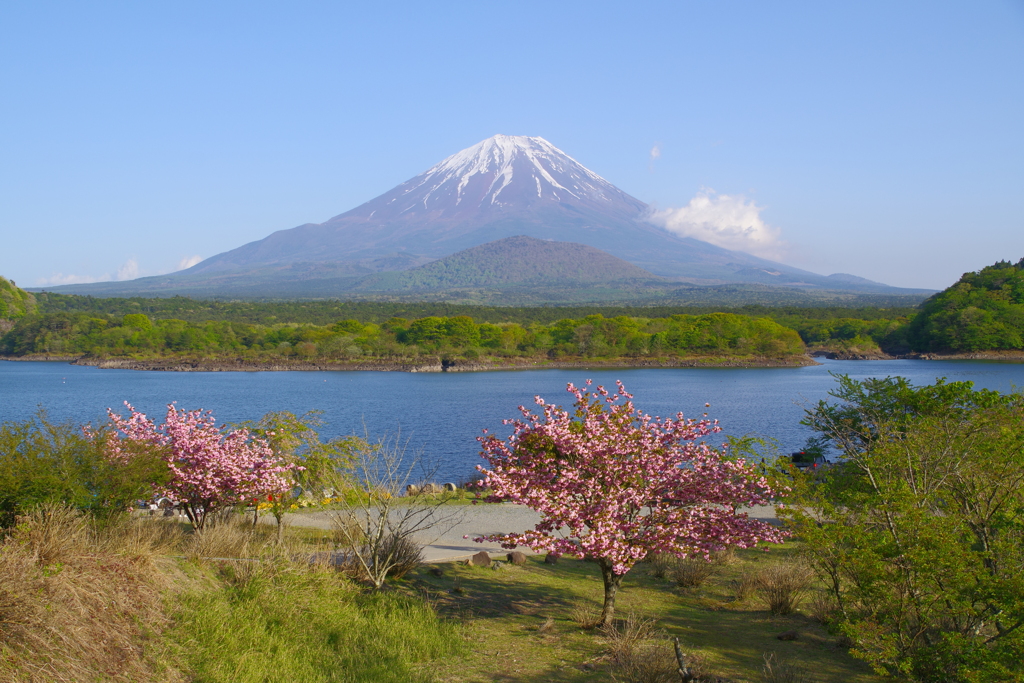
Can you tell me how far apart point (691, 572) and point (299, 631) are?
4921 millimetres

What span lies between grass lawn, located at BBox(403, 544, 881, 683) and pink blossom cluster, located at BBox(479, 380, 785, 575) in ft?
2.83

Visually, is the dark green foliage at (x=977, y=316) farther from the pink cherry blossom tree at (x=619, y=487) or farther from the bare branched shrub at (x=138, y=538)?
the bare branched shrub at (x=138, y=538)

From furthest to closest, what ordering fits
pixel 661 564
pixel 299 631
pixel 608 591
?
1. pixel 661 564
2. pixel 608 591
3. pixel 299 631

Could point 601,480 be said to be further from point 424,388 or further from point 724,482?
point 424,388

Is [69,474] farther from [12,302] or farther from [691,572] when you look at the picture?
[12,302]

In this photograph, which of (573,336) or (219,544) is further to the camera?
(573,336)

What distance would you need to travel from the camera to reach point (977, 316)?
251 ft

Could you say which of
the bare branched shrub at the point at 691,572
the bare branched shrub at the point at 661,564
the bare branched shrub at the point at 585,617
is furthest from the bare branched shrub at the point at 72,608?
the bare branched shrub at the point at 661,564

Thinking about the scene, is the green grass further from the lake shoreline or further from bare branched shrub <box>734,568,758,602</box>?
the lake shoreline

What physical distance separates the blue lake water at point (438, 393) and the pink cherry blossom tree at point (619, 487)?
14.7 meters

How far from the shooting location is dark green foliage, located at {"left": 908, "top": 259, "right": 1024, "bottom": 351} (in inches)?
2943

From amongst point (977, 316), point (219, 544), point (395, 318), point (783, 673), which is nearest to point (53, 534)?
point (219, 544)

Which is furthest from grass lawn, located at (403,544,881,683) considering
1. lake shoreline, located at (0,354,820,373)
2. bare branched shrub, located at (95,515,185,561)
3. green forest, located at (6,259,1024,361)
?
green forest, located at (6,259,1024,361)

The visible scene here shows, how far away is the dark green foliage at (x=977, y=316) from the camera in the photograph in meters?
74.8
